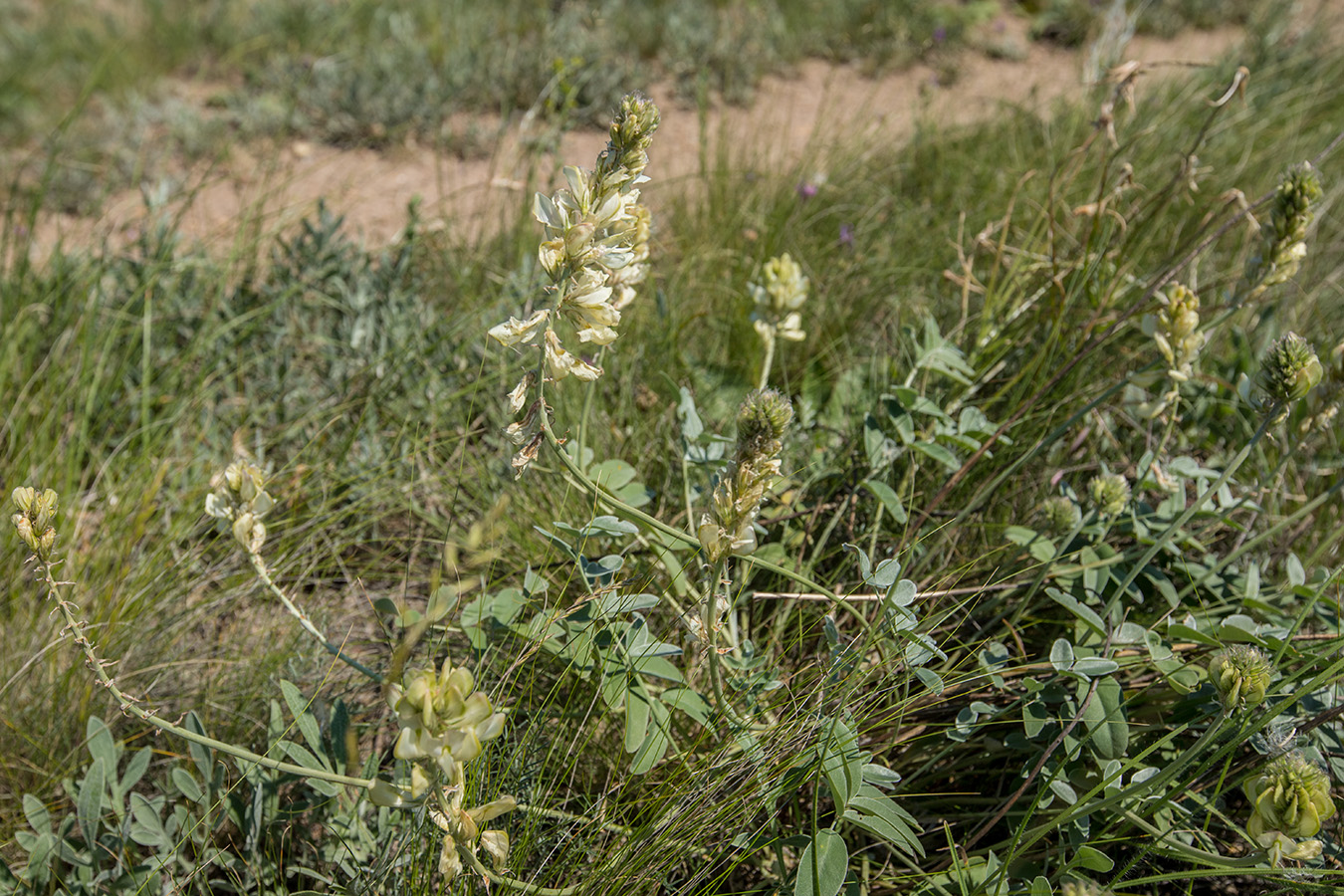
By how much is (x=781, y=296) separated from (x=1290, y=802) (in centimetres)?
119

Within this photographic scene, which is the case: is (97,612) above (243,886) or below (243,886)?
above

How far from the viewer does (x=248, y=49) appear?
486cm

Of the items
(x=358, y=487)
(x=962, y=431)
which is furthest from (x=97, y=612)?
(x=962, y=431)

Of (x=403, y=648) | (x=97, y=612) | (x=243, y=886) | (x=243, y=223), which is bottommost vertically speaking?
(x=243, y=886)

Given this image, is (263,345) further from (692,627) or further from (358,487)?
(692,627)

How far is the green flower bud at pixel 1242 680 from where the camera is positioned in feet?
4.14

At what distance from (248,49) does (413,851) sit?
4752 mm

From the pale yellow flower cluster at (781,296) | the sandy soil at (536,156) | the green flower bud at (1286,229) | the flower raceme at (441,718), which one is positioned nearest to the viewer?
the flower raceme at (441,718)

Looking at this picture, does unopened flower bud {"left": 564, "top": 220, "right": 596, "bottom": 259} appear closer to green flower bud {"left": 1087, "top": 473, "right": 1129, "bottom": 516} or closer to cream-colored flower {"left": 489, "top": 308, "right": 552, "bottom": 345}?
cream-colored flower {"left": 489, "top": 308, "right": 552, "bottom": 345}

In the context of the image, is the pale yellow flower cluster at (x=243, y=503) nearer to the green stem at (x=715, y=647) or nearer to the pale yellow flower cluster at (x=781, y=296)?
the green stem at (x=715, y=647)

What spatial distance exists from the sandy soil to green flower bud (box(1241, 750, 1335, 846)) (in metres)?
2.36

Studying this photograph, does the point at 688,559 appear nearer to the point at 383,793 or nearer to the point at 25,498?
the point at 383,793

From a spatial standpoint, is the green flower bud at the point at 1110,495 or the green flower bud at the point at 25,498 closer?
the green flower bud at the point at 25,498

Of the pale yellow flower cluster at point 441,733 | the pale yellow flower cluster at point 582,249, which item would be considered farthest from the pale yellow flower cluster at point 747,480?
the pale yellow flower cluster at point 441,733
